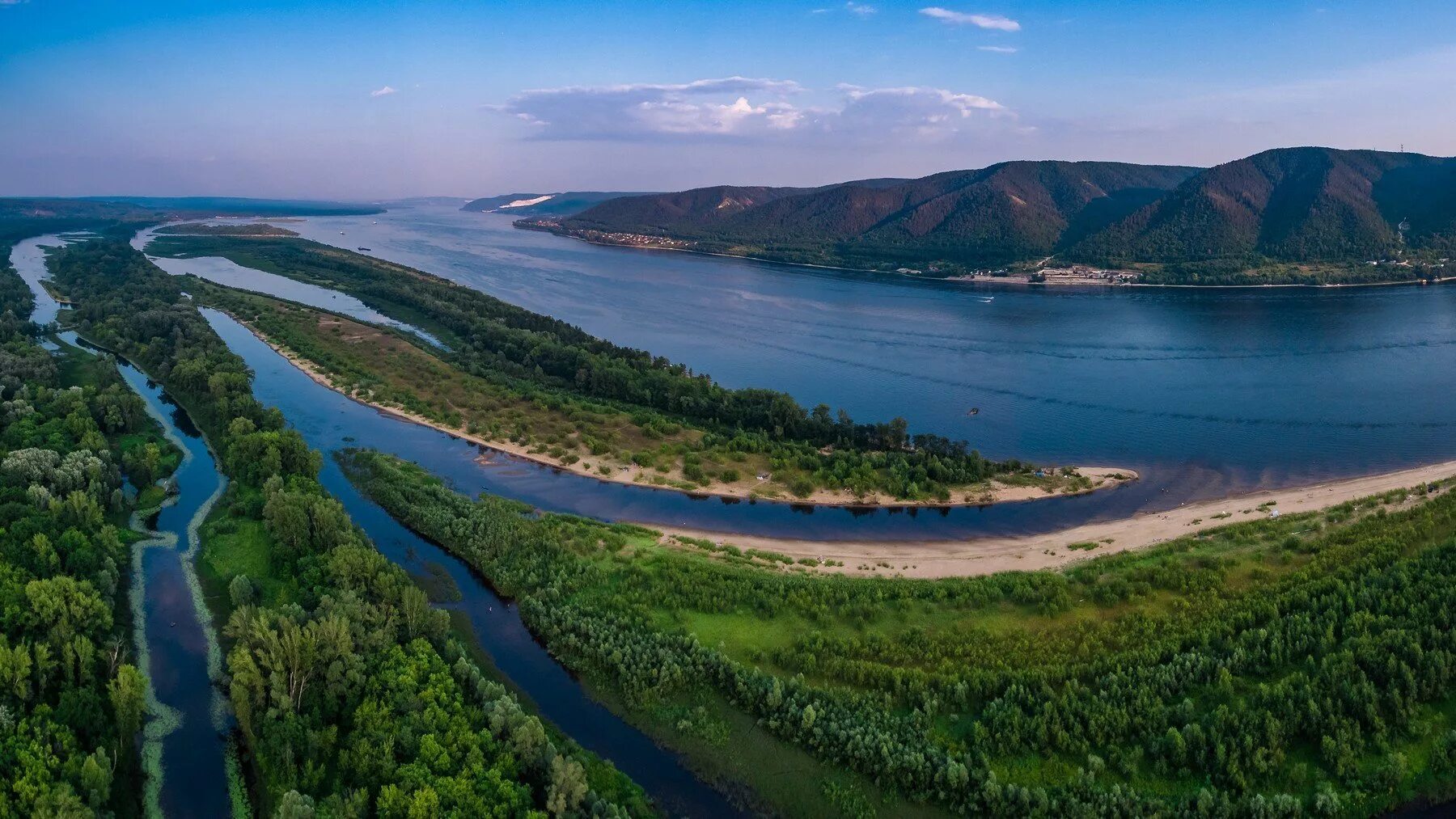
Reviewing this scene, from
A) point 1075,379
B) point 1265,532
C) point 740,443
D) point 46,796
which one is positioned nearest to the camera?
point 46,796

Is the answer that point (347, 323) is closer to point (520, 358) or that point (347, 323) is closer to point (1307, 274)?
point (520, 358)

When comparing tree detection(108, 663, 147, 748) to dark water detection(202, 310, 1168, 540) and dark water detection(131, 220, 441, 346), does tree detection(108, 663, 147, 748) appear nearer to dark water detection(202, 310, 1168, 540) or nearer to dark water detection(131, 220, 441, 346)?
dark water detection(202, 310, 1168, 540)

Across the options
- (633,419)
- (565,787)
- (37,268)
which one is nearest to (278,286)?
(37,268)

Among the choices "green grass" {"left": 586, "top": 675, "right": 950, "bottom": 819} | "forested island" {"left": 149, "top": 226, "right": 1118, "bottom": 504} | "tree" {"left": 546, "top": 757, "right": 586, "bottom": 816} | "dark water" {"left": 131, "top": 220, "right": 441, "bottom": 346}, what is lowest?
"green grass" {"left": 586, "top": 675, "right": 950, "bottom": 819}

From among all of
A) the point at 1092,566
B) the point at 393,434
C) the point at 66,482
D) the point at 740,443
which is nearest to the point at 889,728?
the point at 1092,566

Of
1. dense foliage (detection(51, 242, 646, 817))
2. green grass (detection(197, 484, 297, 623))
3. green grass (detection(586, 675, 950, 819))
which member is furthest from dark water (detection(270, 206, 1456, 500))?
green grass (detection(197, 484, 297, 623))

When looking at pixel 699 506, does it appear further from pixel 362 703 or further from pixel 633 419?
pixel 362 703
